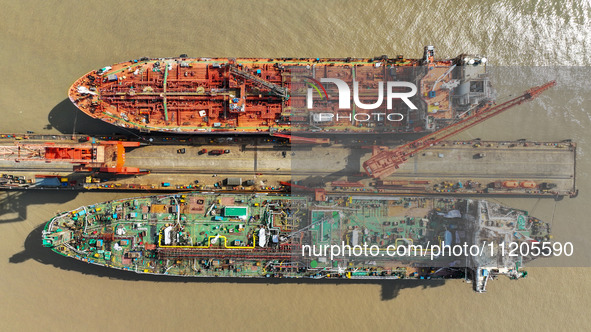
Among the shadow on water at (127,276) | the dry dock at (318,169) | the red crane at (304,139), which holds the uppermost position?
the red crane at (304,139)

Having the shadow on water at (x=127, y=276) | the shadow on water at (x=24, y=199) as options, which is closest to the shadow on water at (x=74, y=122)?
the shadow on water at (x=24, y=199)

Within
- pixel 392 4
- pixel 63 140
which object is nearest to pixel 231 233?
pixel 63 140

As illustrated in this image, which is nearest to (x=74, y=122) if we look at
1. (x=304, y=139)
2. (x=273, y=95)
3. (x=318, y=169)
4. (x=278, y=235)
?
(x=273, y=95)

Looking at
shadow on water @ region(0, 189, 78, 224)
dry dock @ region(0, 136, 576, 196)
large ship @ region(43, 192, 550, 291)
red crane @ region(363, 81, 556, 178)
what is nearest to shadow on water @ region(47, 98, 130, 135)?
dry dock @ region(0, 136, 576, 196)

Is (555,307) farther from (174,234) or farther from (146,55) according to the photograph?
(146,55)

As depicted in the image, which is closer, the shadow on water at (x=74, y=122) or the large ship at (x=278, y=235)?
the large ship at (x=278, y=235)

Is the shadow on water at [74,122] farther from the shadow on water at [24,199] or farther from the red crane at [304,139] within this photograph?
the red crane at [304,139]

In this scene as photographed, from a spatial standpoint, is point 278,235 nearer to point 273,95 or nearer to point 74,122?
point 273,95
